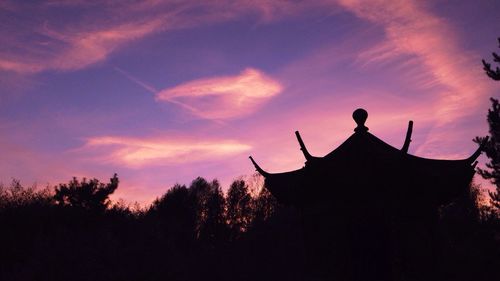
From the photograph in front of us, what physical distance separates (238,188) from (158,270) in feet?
76.5

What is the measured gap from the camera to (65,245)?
26.2 meters

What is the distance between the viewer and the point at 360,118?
453cm

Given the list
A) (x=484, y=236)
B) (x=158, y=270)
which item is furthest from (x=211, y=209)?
(x=484, y=236)

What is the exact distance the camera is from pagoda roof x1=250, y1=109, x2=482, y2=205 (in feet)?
13.0

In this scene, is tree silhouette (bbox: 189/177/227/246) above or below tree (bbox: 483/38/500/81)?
below

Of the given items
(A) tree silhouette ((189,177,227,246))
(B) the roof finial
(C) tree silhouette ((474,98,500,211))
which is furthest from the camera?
(A) tree silhouette ((189,177,227,246))

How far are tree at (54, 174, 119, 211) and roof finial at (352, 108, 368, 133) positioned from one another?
3436 centimetres

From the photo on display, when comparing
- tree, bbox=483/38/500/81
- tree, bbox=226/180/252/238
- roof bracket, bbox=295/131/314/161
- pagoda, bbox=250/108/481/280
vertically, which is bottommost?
pagoda, bbox=250/108/481/280

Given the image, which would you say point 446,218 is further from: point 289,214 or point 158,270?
point 158,270

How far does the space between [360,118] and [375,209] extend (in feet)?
3.70

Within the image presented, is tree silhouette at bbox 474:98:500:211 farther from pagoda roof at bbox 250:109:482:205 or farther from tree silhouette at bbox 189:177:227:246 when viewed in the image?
tree silhouette at bbox 189:177:227:246

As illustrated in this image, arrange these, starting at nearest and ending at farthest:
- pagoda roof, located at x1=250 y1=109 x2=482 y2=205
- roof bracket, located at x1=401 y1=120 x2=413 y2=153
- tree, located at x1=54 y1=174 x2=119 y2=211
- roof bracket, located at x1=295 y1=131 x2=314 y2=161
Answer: roof bracket, located at x1=401 y1=120 x2=413 y2=153 → pagoda roof, located at x1=250 y1=109 x2=482 y2=205 → roof bracket, located at x1=295 y1=131 x2=314 y2=161 → tree, located at x1=54 y1=174 x2=119 y2=211

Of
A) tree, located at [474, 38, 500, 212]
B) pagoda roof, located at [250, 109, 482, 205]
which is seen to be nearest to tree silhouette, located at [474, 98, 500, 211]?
tree, located at [474, 38, 500, 212]

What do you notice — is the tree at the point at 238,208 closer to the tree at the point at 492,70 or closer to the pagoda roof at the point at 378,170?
the tree at the point at 492,70
